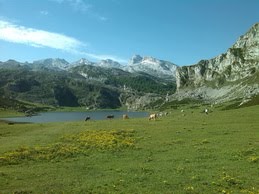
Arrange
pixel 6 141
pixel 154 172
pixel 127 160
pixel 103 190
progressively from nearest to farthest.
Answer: pixel 103 190, pixel 154 172, pixel 127 160, pixel 6 141

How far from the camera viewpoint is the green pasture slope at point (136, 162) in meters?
26.0

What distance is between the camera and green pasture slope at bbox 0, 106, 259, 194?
26.0 m

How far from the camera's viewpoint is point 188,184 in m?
26.0

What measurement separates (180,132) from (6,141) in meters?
26.9

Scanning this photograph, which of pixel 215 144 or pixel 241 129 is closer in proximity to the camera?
pixel 215 144

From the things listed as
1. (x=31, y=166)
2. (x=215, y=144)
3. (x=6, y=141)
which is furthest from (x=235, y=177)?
(x=6, y=141)

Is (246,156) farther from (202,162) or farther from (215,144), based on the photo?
(215,144)

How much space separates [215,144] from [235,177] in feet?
48.5

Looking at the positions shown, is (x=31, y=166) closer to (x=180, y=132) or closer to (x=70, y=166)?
(x=70, y=166)

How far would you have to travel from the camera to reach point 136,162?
34.6 metres

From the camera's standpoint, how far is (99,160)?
3647 centimetres

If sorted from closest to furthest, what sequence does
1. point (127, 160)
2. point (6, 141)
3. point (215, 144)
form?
point (127, 160), point (215, 144), point (6, 141)

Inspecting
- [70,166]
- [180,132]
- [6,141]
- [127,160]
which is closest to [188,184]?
[127,160]

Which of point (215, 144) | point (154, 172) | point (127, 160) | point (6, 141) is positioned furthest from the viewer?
point (6, 141)
